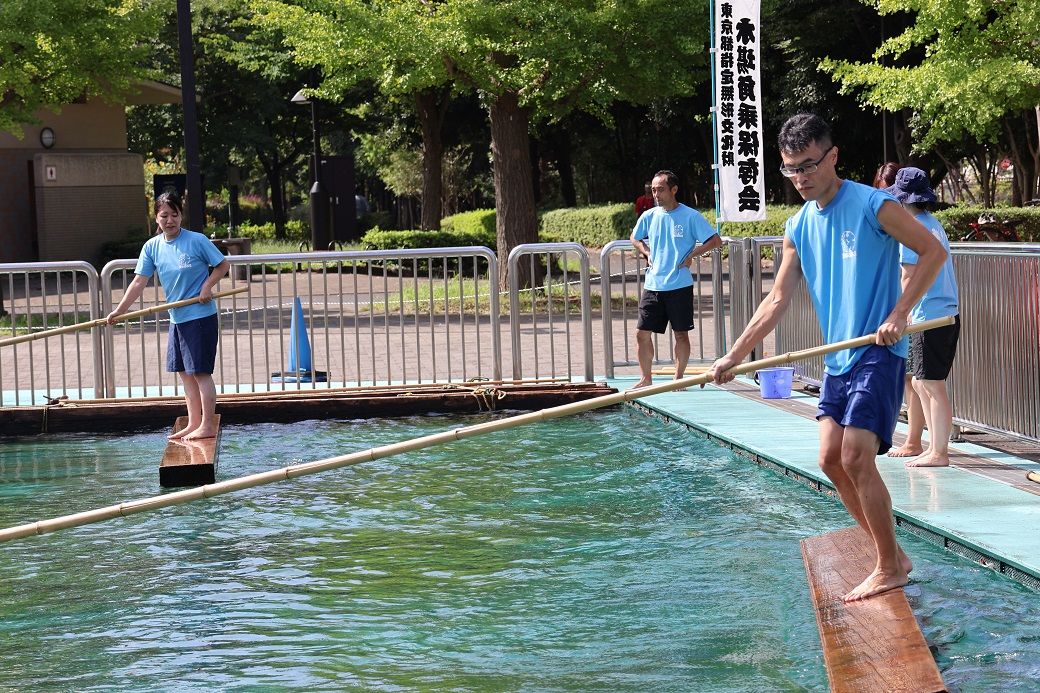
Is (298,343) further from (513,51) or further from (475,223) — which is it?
(475,223)

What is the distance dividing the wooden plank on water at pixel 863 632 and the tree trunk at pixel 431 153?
108 ft

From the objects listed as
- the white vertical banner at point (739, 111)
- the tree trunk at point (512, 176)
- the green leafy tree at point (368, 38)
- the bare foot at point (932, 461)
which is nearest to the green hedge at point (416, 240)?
the tree trunk at point (512, 176)

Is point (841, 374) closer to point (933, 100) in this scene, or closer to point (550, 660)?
point (550, 660)

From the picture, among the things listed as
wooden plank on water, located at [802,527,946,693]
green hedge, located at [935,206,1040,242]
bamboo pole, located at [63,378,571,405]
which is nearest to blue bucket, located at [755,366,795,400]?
wooden plank on water, located at [802,527,946,693]

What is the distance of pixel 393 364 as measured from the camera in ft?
48.9

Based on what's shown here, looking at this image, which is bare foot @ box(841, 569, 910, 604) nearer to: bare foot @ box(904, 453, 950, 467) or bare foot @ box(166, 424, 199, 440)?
bare foot @ box(904, 453, 950, 467)

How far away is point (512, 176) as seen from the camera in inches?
904

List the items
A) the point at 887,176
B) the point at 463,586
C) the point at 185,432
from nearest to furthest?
the point at 463,586, the point at 887,176, the point at 185,432

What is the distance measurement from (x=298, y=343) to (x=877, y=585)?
8.00 metres

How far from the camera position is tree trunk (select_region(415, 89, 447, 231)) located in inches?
1516

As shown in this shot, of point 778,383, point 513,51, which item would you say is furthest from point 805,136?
point 513,51

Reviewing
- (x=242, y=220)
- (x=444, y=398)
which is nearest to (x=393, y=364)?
(x=444, y=398)

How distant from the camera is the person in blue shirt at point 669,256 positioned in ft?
37.1

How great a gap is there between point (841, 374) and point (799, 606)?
105cm
